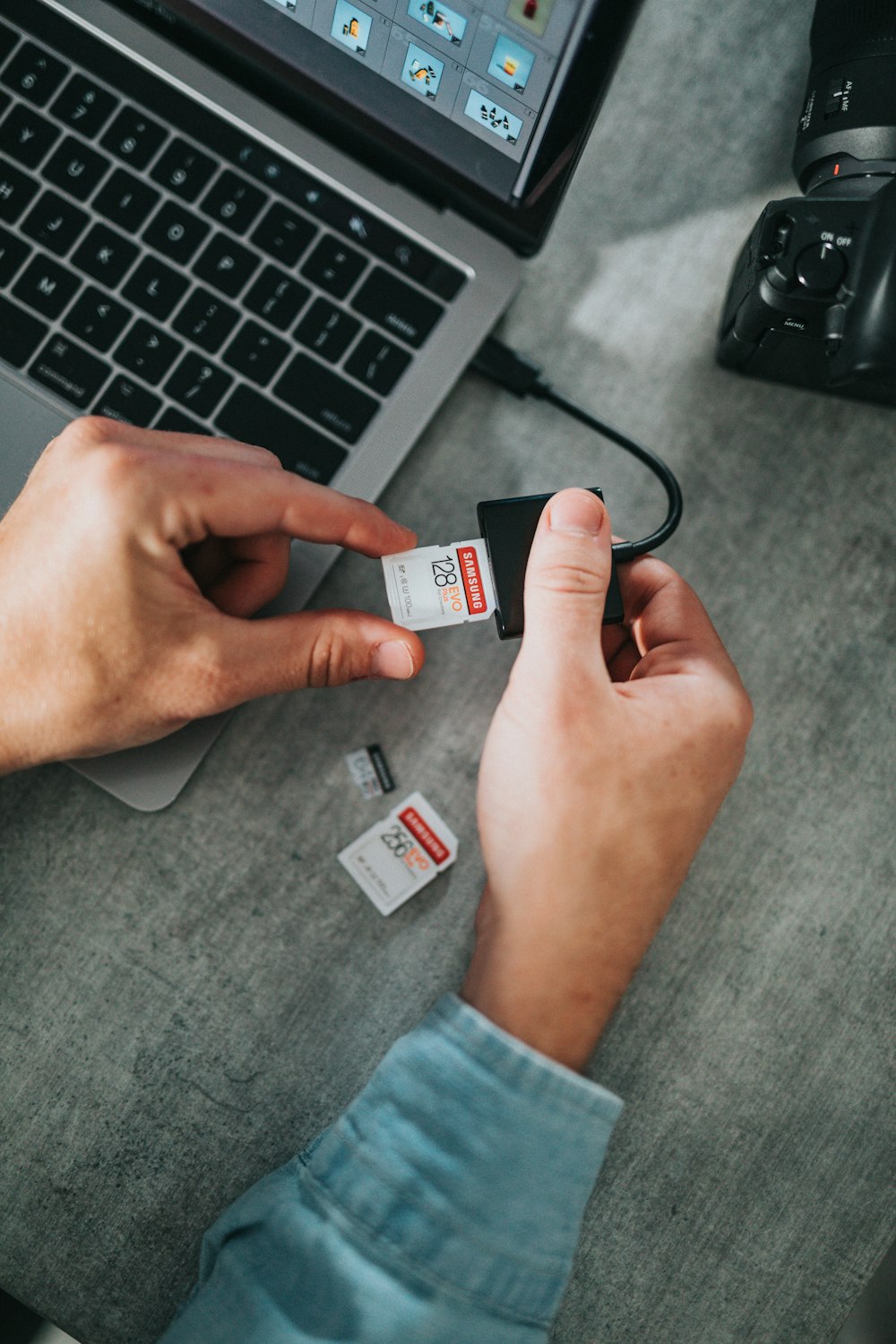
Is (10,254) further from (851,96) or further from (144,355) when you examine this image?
(851,96)

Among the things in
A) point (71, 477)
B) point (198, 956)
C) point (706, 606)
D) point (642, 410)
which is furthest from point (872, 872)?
point (71, 477)

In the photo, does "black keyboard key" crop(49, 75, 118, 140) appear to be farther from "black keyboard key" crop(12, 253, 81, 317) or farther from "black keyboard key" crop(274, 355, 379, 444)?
"black keyboard key" crop(274, 355, 379, 444)

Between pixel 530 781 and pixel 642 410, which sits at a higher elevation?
→ pixel 642 410

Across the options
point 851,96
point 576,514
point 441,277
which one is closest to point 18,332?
point 441,277

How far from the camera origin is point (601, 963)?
0.62m

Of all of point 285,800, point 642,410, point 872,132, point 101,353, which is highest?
point 872,132

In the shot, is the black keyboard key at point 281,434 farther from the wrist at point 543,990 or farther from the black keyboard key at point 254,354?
the wrist at point 543,990

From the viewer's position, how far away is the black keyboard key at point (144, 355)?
0.69 metres

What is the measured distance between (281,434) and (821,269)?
429 millimetres

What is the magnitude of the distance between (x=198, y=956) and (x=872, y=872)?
0.60 m

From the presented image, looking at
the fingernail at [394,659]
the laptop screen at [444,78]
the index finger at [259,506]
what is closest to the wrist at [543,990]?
the fingernail at [394,659]

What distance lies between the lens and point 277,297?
69 centimetres

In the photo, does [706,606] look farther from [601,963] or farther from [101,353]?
[101,353]

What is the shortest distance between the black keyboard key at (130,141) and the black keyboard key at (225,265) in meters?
0.09
